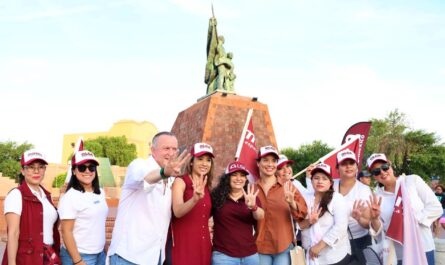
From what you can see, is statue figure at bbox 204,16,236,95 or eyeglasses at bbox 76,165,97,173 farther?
statue figure at bbox 204,16,236,95

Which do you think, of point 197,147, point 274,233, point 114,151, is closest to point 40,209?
point 197,147

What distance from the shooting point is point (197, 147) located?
12.1ft

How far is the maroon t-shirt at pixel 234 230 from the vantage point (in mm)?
3729

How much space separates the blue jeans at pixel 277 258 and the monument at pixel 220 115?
12.5m

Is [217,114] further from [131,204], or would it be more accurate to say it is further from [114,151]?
[114,151]

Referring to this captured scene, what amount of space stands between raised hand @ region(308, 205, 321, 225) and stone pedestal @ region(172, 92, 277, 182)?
12.6 metres

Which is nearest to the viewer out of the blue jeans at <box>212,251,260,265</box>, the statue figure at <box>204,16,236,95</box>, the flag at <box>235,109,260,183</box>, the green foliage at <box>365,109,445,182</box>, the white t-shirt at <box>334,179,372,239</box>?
the blue jeans at <box>212,251,260,265</box>

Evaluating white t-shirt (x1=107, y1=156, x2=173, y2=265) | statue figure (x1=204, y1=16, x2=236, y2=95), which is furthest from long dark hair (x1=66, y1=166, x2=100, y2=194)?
statue figure (x1=204, y1=16, x2=236, y2=95)

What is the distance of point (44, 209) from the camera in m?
3.41

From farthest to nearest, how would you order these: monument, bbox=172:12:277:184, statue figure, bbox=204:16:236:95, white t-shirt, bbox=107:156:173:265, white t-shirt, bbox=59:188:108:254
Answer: statue figure, bbox=204:16:236:95
monument, bbox=172:12:277:184
white t-shirt, bbox=59:188:108:254
white t-shirt, bbox=107:156:173:265

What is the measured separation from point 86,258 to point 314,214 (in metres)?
1.78

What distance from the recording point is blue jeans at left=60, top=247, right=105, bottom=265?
11.2 ft

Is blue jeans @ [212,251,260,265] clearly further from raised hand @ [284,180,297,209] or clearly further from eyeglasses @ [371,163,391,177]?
eyeglasses @ [371,163,391,177]

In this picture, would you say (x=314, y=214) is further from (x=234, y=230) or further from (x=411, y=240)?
(x=411, y=240)
